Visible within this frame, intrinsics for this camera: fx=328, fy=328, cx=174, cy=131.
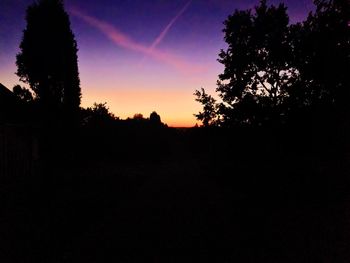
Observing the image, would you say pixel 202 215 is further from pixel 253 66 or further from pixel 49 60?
pixel 49 60

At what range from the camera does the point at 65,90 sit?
30.5 m

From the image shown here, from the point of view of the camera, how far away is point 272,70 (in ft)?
83.7

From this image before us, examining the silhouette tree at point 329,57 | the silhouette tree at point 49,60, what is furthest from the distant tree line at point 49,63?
the silhouette tree at point 329,57

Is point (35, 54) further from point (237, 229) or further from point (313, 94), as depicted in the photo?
point (237, 229)

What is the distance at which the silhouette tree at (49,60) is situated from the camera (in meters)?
30.1

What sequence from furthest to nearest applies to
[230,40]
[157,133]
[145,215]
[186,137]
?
[186,137]
[157,133]
[230,40]
[145,215]

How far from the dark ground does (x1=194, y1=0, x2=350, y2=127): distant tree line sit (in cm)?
192

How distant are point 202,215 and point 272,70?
58.4ft

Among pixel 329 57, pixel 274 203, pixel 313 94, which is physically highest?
pixel 329 57

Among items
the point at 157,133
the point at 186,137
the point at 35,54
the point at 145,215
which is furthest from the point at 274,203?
the point at 186,137

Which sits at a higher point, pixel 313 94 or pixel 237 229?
pixel 313 94

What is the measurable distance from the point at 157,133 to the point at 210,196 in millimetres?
29719

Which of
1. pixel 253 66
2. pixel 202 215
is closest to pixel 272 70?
pixel 253 66

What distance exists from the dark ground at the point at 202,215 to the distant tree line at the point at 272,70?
192cm
